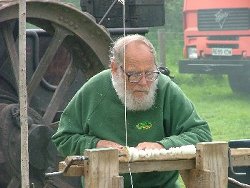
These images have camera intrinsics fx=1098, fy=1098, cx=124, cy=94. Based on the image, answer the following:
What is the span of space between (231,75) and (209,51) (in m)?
0.87

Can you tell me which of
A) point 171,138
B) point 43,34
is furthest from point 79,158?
point 43,34

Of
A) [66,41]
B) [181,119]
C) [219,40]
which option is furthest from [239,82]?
[181,119]

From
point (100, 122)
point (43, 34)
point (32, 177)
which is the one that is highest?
point (43, 34)

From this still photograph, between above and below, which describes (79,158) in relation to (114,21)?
below

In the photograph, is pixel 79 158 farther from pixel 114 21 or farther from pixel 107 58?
pixel 114 21

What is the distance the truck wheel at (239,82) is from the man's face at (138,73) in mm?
13672

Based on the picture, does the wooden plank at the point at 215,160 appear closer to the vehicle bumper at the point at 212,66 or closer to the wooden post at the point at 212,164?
the wooden post at the point at 212,164

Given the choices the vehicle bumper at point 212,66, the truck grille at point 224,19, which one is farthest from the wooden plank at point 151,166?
the truck grille at point 224,19

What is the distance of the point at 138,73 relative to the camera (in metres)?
4.64

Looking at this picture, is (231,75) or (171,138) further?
(231,75)

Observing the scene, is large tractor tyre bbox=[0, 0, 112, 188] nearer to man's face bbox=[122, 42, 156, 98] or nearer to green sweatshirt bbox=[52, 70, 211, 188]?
green sweatshirt bbox=[52, 70, 211, 188]

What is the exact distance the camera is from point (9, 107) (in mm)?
7305

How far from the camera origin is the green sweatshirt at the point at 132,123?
4848 millimetres

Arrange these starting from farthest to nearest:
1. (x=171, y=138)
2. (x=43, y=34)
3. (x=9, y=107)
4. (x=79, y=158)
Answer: (x=43, y=34)
(x=9, y=107)
(x=171, y=138)
(x=79, y=158)
